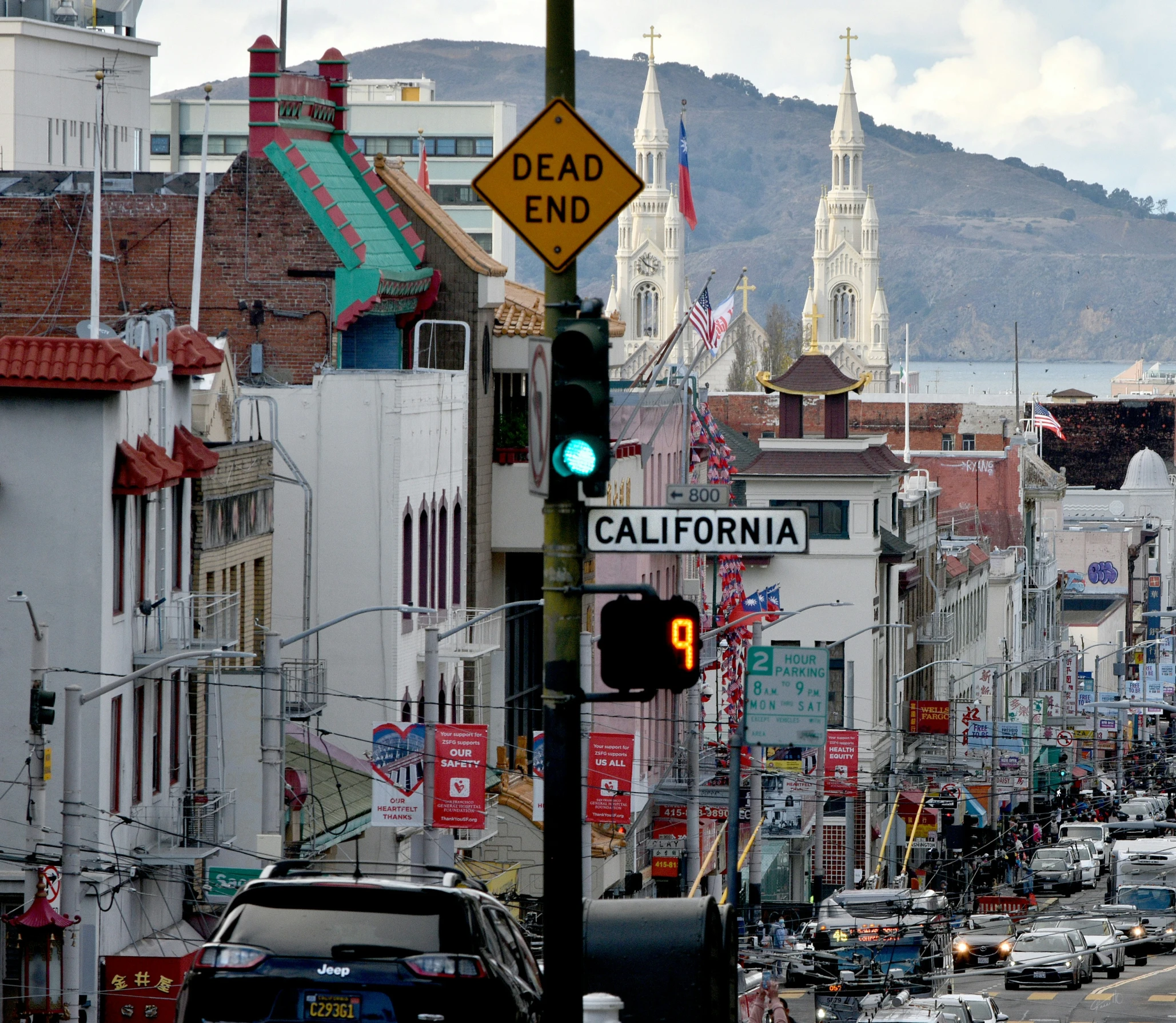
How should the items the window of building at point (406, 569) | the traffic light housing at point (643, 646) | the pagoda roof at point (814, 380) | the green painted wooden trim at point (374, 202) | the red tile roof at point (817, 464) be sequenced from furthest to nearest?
1. the pagoda roof at point (814, 380)
2. the red tile roof at point (817, 464)
3. the green painted wooden trim at point (374, 202)
4. the window of building at point (406, 569)
5. the traffic light housing at point (643, 646)

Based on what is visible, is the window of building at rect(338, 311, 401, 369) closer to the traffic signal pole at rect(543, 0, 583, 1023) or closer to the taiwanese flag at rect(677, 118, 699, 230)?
the taiwanese flag at rect(677, 118, 699, 230)

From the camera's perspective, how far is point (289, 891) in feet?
41.1

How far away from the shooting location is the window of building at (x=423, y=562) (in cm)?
4344

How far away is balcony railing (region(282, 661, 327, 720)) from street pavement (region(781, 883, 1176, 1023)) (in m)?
12.2

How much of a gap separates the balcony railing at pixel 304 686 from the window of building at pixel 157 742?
193 cm

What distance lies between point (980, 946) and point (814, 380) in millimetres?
32226

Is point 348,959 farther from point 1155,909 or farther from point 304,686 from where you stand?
point 1155,909

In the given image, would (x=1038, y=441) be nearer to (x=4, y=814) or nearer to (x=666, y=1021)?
(x=4, y=814)

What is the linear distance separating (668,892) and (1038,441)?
270 ft

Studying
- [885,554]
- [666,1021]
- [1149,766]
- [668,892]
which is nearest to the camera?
[666,1021]

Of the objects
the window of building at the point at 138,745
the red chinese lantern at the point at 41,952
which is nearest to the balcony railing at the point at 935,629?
the window of building at the point at 138,745

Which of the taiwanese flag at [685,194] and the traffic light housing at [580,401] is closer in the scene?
the traffic light housing at [580,401]

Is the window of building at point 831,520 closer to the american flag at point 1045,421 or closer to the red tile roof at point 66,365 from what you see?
the american flag at point 1045,421

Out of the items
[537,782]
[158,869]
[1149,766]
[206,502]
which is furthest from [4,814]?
[1149,766]
